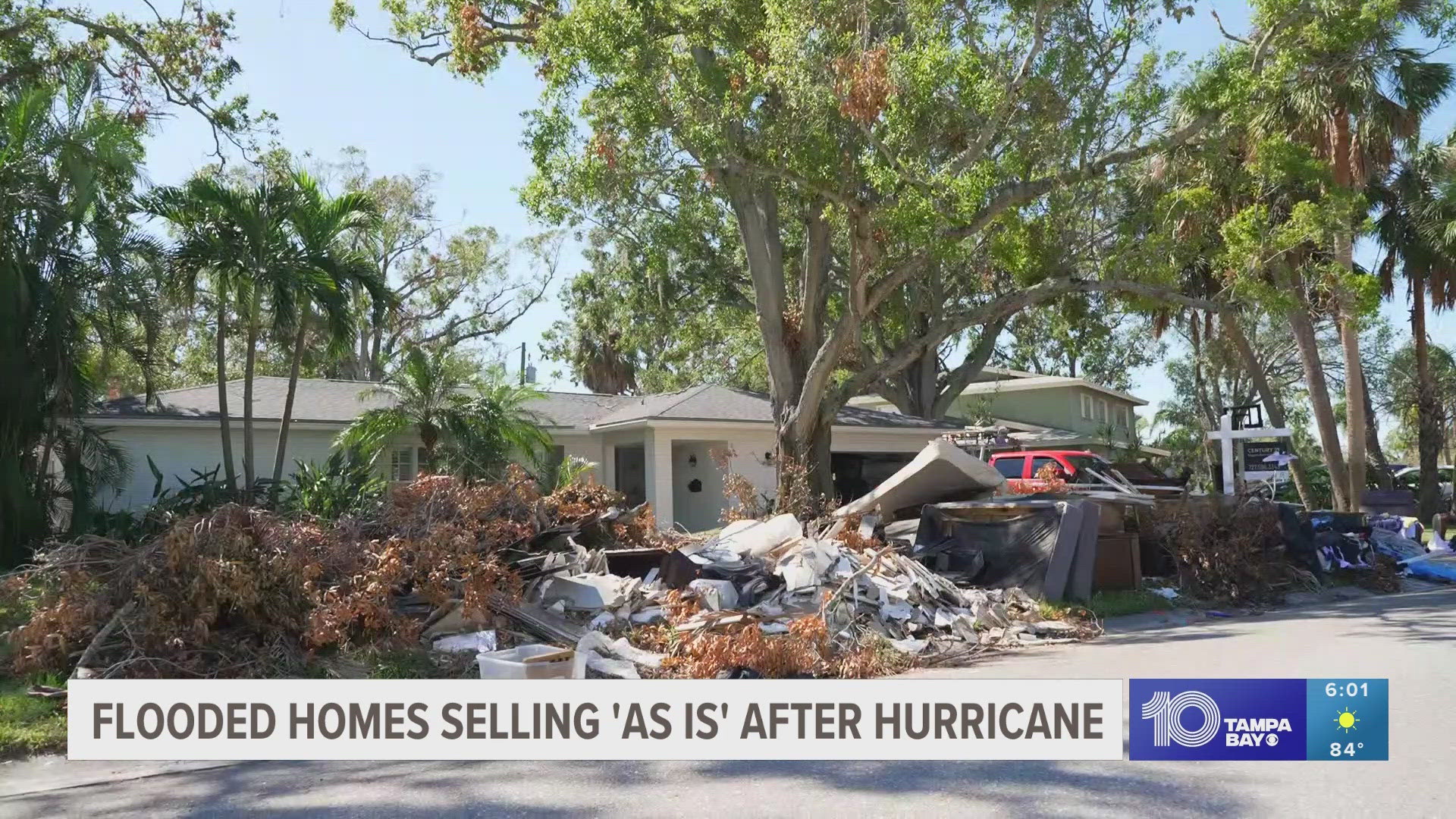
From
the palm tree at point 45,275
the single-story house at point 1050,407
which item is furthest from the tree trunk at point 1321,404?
the palm tree at point 45,275

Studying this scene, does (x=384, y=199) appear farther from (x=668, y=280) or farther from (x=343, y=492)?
(x=343, y=492)

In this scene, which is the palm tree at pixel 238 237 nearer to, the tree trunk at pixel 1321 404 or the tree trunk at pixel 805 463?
the tree trunk at pixel 805 463

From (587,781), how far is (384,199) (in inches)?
1348

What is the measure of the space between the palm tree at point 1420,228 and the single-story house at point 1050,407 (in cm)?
1064

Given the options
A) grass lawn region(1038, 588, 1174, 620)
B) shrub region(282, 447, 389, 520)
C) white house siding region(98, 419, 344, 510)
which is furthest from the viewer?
white house siding region(98, 419, 344, 510)

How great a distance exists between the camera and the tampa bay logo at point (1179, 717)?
254 inches

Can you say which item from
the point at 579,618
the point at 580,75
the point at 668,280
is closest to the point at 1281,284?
the point at 580,75

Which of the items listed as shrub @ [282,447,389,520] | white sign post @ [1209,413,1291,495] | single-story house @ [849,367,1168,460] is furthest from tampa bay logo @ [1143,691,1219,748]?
single-story house @ [849,367,1168,460]

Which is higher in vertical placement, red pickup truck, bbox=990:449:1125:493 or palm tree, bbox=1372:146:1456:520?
palm tree, bbox=1372:146:1456:520

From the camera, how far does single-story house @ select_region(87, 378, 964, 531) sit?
20.0 metres

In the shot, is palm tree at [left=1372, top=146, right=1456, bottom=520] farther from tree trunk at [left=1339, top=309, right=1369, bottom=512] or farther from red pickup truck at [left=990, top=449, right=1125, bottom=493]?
red pickup truck at [left=990, top=449, right=1125, bottom=493]

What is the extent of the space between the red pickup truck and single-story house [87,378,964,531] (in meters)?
3.41

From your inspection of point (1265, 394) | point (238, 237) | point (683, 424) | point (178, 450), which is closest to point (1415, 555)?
point (1265, 394)

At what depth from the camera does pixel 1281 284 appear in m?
16.1
